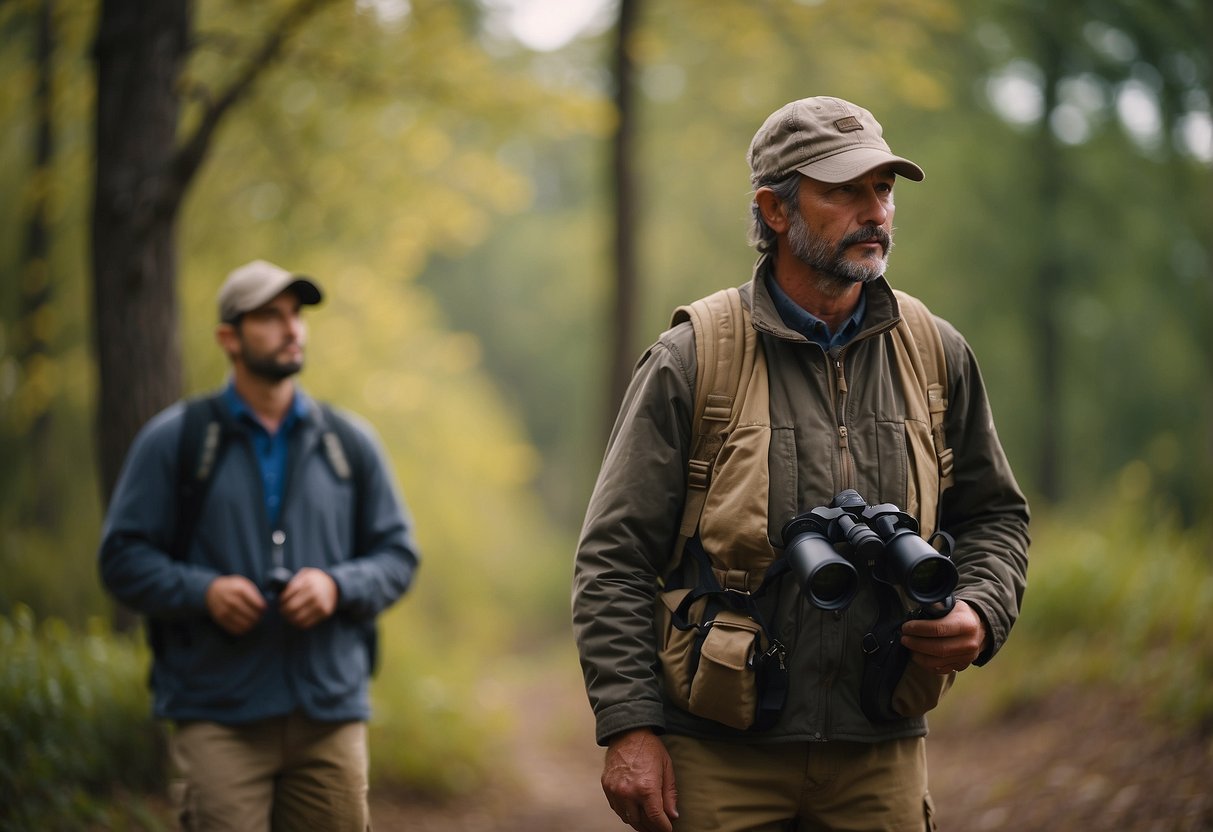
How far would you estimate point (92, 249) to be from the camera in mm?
5836

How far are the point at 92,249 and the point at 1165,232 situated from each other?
12790mm

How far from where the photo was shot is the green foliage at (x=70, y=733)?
4.87 meters

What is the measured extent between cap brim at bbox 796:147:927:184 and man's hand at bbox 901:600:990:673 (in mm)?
1082

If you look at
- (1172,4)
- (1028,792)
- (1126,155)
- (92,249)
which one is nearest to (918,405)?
(1028,792)

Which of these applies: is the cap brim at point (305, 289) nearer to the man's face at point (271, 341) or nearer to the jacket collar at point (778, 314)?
the man's face at point (271, 341)

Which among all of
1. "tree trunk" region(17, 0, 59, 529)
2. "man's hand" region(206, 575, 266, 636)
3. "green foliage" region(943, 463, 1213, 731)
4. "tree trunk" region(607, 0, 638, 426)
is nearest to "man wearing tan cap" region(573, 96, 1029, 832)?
"man's hand" region(206, 575, 266, 636)

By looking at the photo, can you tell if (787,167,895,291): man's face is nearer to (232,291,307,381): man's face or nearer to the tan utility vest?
the tan utility vest

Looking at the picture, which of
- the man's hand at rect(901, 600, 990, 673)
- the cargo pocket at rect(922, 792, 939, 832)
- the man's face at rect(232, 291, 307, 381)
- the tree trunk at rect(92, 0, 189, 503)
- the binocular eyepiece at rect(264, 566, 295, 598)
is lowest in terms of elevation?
the cargo pocket at rect(922, 792, 939, 832)

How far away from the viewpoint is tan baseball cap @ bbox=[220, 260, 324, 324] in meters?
4.06

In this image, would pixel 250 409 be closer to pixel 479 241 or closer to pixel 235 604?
pixel 235 604

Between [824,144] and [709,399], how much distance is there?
70cm

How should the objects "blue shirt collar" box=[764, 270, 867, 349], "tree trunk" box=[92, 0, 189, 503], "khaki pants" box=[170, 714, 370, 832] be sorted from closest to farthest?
1. "blue shirt collar" box=[764, 270, 867, 349]
2. "khaki pants" box=[170, 714, 370, 832]
3. "tree trunk" box=[92, 0, 189, 503]

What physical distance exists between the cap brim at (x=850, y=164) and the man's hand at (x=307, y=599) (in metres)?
2.15

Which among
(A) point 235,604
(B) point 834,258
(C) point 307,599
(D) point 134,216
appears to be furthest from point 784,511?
(D) point 134,216
